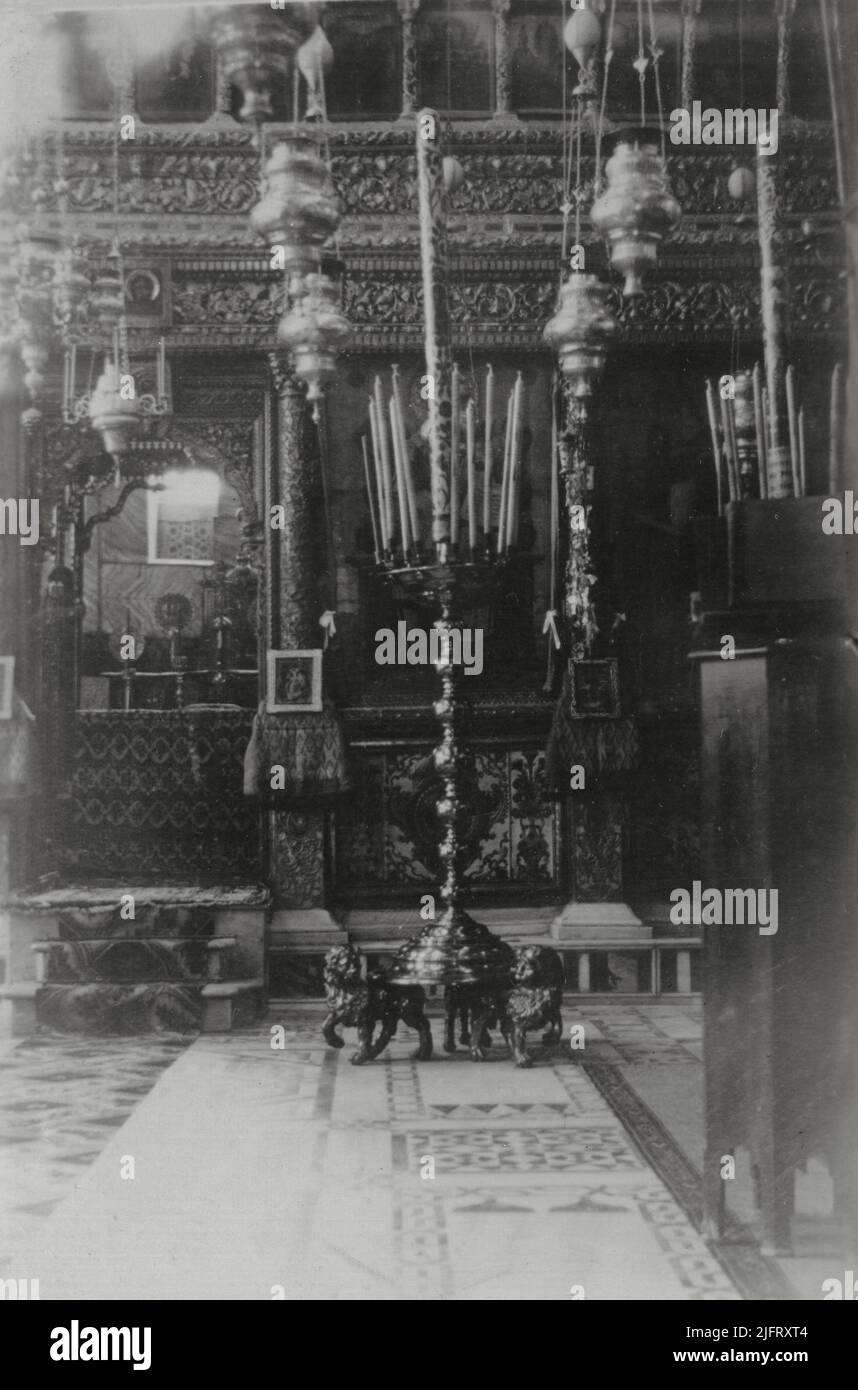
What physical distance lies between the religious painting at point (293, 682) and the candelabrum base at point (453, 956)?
5.56 feet

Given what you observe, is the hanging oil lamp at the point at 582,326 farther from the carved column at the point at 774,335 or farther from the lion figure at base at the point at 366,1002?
the lion figure at base at the point at 366,1002

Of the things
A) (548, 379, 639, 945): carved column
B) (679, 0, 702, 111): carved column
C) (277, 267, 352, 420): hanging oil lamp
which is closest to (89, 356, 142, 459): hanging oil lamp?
(277, 267, 352, 420): hanging oil lamp

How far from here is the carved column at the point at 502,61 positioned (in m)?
6.64

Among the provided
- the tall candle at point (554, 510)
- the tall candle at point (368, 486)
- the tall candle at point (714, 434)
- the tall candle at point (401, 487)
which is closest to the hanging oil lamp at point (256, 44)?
the tall candle at point (401, 487)

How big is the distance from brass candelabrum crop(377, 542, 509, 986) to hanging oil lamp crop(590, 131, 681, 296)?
1190 millimetres

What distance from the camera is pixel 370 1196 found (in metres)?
3.56

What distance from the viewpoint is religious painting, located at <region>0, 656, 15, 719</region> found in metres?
6.45

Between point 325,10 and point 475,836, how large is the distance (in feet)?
11.9

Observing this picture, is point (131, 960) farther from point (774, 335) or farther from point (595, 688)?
point (774, 335)

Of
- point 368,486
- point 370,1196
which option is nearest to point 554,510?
point 368,486

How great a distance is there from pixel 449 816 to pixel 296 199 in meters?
2.15

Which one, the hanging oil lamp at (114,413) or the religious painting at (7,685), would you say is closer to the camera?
the hanging oil lamp at (114,413)
